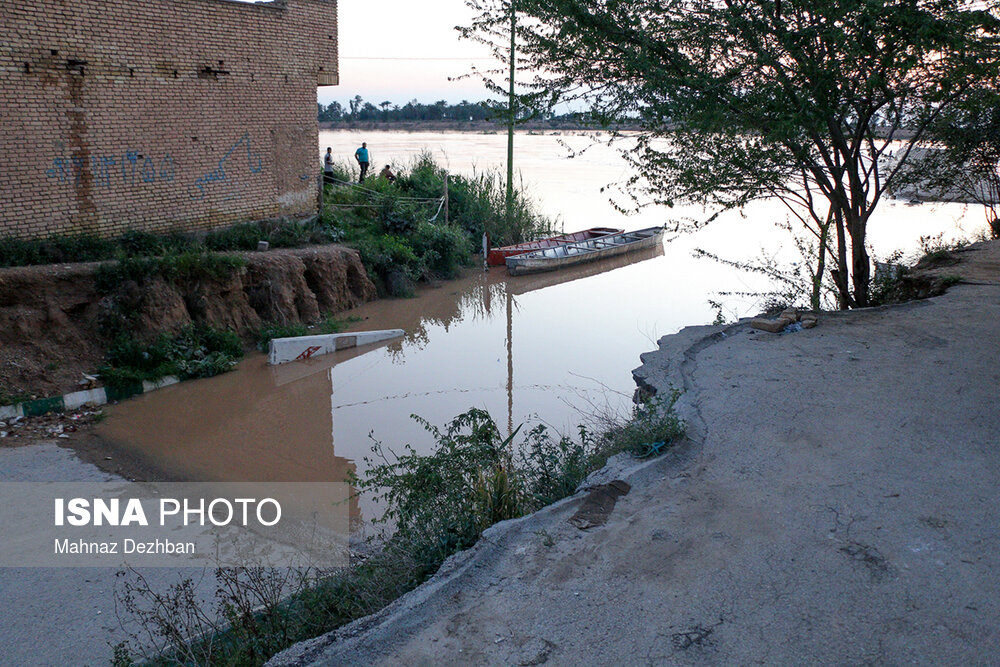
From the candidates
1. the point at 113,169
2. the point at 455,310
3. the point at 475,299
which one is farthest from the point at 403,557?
the point at 475,299

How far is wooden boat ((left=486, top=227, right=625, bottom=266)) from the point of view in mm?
25031

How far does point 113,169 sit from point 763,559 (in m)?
14.4

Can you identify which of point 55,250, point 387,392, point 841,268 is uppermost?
point 841,268

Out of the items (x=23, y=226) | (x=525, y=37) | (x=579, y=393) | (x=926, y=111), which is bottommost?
(x=579, y=393)

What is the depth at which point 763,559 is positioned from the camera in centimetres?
437

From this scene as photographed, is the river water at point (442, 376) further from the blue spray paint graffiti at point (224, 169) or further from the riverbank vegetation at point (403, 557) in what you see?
the blue spray paint graffiti at point (224, 169)

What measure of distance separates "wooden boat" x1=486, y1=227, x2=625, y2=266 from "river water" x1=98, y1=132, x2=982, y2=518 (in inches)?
23.3

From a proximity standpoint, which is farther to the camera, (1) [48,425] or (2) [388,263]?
(2) [388,263]

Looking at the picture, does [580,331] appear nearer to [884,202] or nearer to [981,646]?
[981,646]

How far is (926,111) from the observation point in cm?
1057

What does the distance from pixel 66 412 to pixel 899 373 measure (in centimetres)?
1121

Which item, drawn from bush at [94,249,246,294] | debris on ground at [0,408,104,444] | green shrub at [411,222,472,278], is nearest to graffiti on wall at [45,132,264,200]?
bush at [94,249,246,294]

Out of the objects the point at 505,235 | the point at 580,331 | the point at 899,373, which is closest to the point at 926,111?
the point at 899,373

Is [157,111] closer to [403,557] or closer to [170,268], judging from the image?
[170,268]
